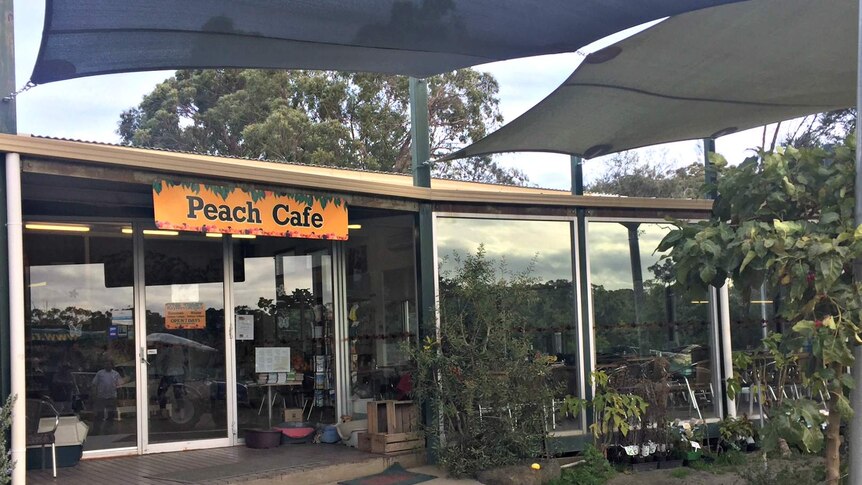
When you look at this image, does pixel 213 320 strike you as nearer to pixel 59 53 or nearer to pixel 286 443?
pixel 286 443

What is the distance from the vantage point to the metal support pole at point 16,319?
5.26 meters

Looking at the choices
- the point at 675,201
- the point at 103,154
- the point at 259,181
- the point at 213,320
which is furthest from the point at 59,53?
the point at 675,201

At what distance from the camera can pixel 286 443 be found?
859 cm

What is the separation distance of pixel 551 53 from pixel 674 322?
4008 millimetres

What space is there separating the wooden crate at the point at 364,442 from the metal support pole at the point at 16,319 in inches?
134

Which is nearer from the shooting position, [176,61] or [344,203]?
[176,61]

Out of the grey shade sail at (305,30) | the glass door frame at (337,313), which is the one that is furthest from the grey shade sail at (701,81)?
the glass door frame at (337,313)

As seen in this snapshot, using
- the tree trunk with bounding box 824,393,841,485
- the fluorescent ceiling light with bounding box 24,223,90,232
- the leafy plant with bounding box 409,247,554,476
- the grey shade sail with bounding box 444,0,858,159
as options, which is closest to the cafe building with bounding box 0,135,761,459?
the fluorescent ceiling light with bounding box 24,223,90,232

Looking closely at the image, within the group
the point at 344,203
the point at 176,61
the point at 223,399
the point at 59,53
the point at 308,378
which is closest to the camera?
the point at 59,53

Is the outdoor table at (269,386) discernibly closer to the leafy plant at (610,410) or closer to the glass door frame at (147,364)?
the glass door frame at (147,364)

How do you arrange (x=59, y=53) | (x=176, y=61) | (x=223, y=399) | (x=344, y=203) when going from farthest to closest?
(x=223, y=399)
(x=344, y=203)
(x=176, y=61)
(x=59, y=53)

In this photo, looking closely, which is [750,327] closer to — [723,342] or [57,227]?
[723,342]

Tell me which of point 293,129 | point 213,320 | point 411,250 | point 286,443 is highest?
point 293,129

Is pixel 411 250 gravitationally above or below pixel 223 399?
above
